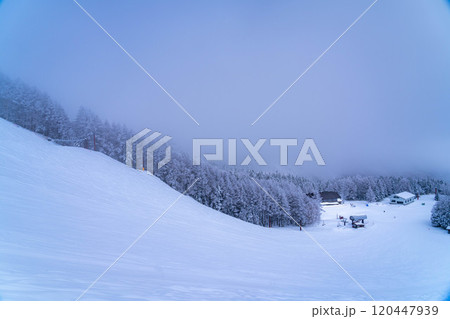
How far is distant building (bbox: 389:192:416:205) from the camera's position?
340 centimetres

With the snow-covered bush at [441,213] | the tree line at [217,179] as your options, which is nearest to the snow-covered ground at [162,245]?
the snow-covered bush at [441,213]

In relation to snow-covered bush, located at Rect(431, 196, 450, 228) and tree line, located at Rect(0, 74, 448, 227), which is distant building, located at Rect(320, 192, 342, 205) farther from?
snow-covered bush, located at Rect(431, 196, 450, 228)

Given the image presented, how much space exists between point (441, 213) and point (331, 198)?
5.06ft

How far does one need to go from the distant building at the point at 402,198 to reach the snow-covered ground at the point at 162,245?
0.11 m

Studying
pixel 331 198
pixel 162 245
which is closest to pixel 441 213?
pixel 331 198

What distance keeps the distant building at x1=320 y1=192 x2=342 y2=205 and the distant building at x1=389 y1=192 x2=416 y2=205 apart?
32.2 inches

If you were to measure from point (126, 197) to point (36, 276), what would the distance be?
3.33 meters

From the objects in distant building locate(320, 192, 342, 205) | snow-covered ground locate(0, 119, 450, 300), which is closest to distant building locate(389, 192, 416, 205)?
snow-covered ground locate(0, 119, 450, 300)

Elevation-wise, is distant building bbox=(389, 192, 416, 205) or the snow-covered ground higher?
distant building bbox=(389, 192, 416, 205)

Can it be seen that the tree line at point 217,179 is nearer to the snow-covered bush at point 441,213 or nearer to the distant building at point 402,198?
the distant building at point 402,198

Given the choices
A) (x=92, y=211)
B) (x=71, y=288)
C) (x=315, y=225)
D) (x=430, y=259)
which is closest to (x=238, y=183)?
(x=315, y=225)

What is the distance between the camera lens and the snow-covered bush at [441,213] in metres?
3.03

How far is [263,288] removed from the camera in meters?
1.90

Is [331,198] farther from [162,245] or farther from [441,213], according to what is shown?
[162,245]
